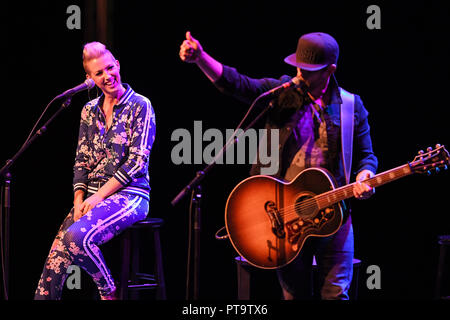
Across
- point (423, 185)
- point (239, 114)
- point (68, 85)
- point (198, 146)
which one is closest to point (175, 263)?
point (198, 146)

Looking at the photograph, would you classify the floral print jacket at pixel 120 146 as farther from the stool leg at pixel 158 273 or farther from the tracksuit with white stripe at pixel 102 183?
the stool leg at pixel 158 273

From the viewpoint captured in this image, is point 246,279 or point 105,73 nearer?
point 246,279

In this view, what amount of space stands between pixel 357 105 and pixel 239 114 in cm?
157

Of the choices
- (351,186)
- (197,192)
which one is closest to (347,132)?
(351,186)

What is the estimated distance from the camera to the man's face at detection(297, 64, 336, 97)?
3055 mm

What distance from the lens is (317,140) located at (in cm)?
314

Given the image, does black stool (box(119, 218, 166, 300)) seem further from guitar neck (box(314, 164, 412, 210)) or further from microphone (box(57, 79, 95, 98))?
guitar neck (box(314, 164, 412, 210))

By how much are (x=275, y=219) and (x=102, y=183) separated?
1.21 m

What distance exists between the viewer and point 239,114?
467 cm

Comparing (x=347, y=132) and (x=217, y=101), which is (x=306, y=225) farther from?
(x=217, y=101)

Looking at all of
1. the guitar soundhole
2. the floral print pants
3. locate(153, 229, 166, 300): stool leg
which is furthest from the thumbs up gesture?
locate(153, 229, 166, 300): stool leg

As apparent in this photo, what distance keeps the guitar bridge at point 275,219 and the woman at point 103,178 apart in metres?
0.92

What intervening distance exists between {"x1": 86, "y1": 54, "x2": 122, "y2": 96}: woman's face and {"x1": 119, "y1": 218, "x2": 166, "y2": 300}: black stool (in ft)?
2.96
